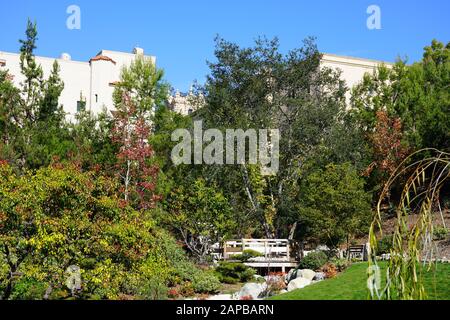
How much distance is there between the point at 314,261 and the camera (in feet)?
58.6

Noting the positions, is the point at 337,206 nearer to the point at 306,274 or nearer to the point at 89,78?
the point at 306,274

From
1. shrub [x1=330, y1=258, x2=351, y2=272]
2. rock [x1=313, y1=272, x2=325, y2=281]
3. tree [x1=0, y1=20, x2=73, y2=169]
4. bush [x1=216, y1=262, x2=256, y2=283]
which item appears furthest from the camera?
tree [x1=0, y1=20, x2=73, y2=169]

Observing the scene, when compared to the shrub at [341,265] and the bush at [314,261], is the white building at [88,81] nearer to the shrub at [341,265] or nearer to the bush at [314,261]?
the bush at [314,261]

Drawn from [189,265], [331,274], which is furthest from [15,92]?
[331,274]

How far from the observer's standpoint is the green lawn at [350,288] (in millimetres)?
10469

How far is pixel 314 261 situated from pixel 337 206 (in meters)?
2.51

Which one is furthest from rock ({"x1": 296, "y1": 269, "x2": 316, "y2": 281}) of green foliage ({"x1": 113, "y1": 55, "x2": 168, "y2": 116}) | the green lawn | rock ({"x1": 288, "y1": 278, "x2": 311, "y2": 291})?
green foliage ({"x1": 113, "y1": 55, "x2": 168, "y2": 116})

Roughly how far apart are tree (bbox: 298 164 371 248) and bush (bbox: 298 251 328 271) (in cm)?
124

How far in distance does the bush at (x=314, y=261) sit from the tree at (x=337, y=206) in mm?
1235

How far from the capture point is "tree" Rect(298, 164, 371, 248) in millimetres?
19516

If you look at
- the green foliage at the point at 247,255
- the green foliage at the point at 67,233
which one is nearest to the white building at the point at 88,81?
the green foliage at the point at 247,255

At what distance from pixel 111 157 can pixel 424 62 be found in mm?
18133

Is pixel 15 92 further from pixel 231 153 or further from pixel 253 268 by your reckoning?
pixel 253 268

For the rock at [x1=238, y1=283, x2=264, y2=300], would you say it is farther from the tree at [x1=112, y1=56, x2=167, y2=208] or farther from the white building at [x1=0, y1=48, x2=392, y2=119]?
the white building at [x1=0, y1=48, x2=392, y2=119]
